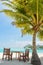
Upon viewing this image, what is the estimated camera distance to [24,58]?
15.0m

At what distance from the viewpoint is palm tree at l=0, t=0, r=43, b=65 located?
1253 centimetres

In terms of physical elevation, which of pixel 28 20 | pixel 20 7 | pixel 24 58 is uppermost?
pixel 20 7

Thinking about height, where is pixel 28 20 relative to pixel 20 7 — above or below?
below

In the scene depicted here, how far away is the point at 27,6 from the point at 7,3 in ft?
5.74

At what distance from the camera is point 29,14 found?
1308cm

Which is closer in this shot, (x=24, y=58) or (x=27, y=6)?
(x=27, y=6)

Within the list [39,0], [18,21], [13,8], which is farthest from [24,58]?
[39,0]

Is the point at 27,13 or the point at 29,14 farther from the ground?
the point at 27,13

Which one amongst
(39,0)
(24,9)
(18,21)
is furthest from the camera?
(18,21)

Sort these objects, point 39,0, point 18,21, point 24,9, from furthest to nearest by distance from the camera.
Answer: point 18,21, point 24,9, point 39,0

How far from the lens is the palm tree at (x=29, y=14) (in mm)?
12531

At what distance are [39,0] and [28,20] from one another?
5.38ft

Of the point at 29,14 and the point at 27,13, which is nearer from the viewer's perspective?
the point at 29,14

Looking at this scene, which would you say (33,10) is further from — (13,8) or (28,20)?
(13,8)
